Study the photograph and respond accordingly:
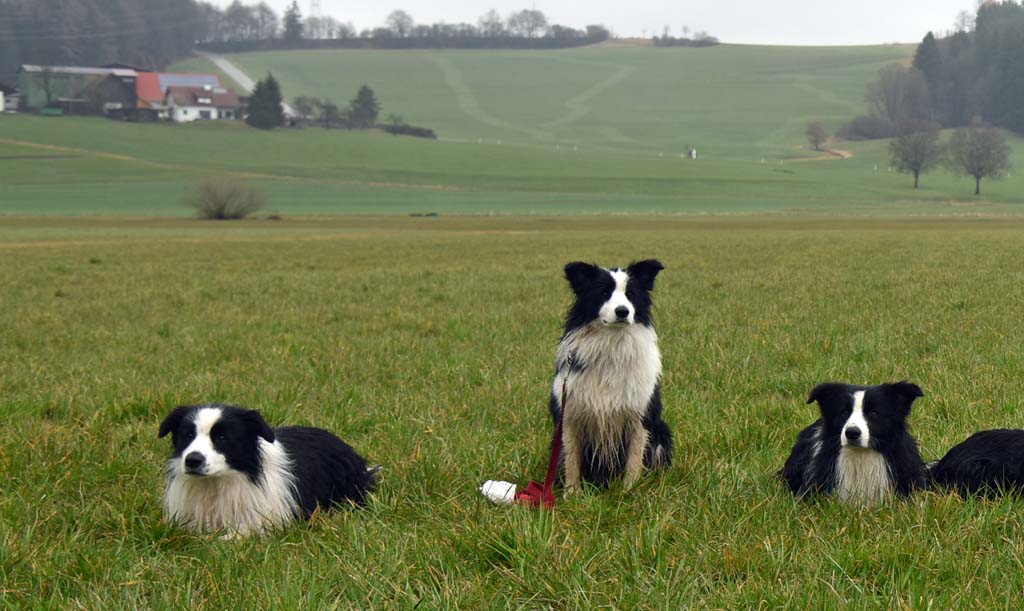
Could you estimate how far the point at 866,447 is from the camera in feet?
17.0

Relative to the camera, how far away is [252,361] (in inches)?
423

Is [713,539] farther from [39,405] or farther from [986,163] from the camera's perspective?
[986,163]

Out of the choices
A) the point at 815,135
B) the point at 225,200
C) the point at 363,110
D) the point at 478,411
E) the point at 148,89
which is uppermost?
the point at 148,89

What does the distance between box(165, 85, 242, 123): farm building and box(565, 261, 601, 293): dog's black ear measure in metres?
160

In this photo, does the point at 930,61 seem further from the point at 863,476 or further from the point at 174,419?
the point at 174,419

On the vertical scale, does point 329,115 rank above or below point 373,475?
above

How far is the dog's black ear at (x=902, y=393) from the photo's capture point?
5.17 metres

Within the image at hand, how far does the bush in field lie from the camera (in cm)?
6391

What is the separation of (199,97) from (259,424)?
6593 inches

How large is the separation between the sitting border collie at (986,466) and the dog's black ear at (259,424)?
153 inches

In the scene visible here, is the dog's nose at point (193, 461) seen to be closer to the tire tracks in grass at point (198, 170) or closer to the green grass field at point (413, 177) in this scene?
the green grass field at point (413, 177)

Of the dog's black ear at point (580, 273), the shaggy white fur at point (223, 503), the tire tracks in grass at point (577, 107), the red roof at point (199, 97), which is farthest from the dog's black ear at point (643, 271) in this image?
the tire tracks in grass at point (577, 107)

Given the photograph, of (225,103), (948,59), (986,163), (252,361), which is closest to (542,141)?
(225,103)

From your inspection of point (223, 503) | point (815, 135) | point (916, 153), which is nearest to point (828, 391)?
point (223, 503)
